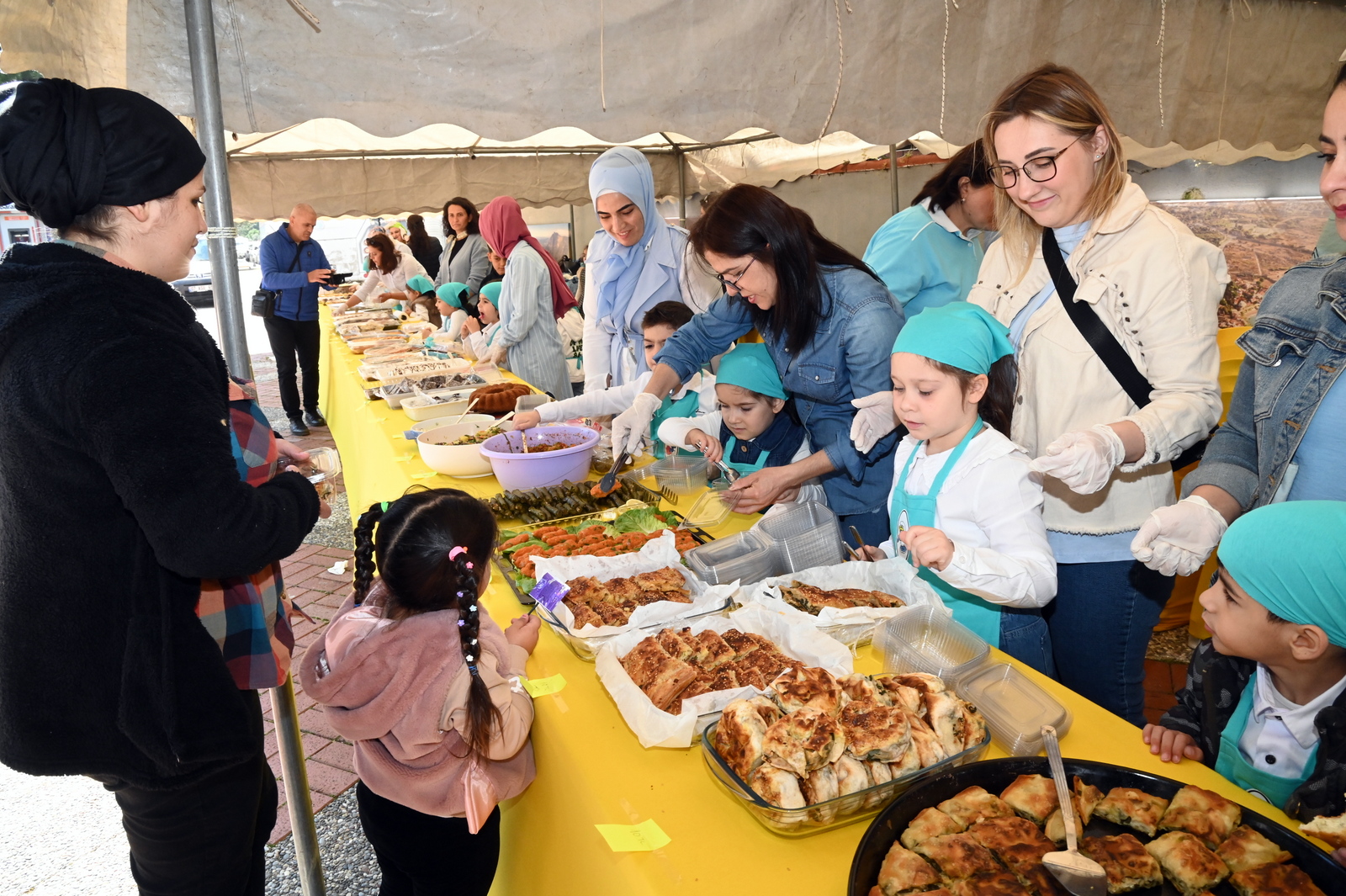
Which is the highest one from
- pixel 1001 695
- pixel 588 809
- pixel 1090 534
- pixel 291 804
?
pixel 1090 534

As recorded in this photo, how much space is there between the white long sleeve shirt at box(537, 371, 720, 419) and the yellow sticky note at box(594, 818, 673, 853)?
232cm

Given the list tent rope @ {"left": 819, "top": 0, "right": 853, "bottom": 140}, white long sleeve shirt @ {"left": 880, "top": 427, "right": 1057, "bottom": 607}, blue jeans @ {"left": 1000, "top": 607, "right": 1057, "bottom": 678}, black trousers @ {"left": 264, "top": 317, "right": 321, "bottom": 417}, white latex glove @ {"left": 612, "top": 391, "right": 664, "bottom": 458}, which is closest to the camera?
white long sleeve shirt @ {"left": 880, "top": 427, "right": 1057, "bottom": 607}

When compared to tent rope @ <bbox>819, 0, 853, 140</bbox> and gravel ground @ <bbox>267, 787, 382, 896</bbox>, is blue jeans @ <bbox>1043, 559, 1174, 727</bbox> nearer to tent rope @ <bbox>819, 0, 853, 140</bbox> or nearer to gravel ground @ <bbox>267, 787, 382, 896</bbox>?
gravel ground @ <bbox>267, 787, 382, 896</bbox>

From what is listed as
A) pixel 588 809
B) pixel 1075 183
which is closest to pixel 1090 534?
pixel 1075 183

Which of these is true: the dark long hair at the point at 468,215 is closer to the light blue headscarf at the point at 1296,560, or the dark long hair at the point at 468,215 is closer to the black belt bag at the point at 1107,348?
the black belt bag at the point at 1107,348

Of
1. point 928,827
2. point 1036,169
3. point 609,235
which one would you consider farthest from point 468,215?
point 928,827

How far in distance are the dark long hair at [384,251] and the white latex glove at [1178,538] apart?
31.3 feet

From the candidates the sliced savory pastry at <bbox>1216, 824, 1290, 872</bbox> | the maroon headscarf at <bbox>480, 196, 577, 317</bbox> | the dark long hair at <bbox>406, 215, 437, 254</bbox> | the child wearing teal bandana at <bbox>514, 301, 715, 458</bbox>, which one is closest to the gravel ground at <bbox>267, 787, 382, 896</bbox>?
the child wearing teal bandana at <bbox>514, 301, 715, 458</bbox>

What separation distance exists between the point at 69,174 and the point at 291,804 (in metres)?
1.68

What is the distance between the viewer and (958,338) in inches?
71.5

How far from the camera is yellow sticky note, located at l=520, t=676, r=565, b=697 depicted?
1657mm

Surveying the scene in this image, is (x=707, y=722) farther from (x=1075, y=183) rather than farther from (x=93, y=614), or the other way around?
(x=1075, y=183)

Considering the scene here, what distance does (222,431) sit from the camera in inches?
52.9

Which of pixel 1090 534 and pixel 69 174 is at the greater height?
pixel 69 174
